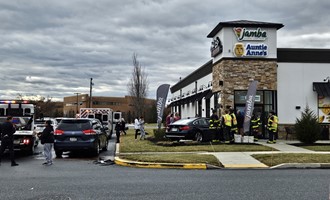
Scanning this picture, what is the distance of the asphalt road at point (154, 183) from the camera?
7.69 m

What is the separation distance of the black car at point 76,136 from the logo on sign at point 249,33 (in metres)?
11.7

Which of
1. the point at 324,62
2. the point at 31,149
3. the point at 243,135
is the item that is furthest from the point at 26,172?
the point at 324,62

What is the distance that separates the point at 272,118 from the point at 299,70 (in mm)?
5942

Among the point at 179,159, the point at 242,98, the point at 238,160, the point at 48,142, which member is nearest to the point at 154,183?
the point at 179,159

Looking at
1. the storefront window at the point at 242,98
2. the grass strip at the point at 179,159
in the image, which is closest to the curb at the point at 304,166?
the grass strip at the point at 179,159

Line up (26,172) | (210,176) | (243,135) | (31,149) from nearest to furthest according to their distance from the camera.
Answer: (210,176)
(26,172)
(31,149)
(243,135)

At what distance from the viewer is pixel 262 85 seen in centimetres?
2353

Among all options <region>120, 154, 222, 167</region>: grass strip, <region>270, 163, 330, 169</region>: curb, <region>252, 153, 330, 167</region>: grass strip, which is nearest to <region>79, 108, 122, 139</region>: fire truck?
→ <region>120, 154, 222, 167</region>: grass strip

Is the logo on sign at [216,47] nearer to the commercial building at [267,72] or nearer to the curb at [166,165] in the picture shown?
the commercial building at [267,72]

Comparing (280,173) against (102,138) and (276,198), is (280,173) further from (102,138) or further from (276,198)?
(102,138)

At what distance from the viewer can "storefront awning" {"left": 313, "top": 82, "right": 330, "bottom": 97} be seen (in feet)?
77.3

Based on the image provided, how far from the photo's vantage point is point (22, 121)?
1677cm

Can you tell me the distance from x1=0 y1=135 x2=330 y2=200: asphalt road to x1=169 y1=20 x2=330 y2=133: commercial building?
482 inches

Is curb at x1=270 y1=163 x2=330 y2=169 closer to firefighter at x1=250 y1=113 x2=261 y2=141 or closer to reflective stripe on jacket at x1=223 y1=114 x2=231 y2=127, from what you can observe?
reflective stripe on jacket at x1=223 y1=114 x2=231 y2=127
